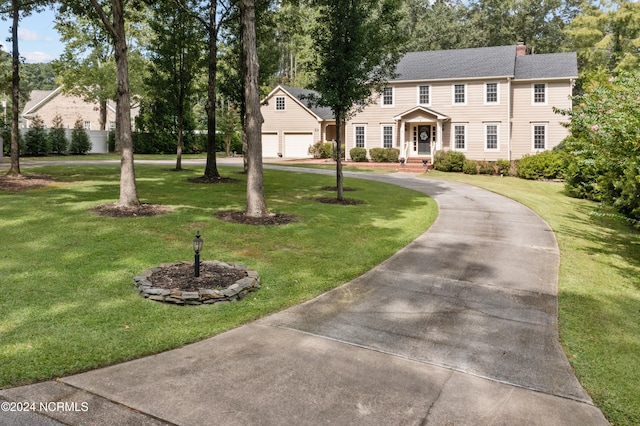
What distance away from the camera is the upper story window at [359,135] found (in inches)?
1363

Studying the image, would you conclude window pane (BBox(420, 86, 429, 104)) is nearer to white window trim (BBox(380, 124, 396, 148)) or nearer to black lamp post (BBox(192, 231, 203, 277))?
white window trim (BBox(380, 124, 396, 148))

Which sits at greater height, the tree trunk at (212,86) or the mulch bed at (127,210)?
the tree trunk at (212,86)

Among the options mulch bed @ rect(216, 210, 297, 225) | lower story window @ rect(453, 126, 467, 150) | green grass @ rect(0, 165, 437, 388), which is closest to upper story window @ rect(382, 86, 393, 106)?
lower story window @ rect(453, 126, 467, 150)

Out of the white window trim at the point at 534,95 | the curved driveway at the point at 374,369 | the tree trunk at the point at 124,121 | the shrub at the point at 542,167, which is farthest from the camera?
the white window trim at the point at 534,95

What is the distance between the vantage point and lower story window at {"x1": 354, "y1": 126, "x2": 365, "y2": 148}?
34653mm

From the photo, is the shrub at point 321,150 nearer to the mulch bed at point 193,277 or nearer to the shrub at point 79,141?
the shrub at point 79,141

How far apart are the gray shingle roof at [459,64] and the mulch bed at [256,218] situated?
22.7 metres

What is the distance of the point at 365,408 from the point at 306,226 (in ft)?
25.4

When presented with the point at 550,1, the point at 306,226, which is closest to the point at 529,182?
the point at 306,226

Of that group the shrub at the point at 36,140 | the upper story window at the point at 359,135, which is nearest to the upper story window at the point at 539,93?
the upper story window at the point at 359,135

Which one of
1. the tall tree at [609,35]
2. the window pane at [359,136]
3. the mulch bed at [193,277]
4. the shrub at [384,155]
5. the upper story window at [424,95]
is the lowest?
the mulch bed at [193,277]

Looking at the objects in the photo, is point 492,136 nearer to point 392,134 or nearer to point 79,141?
point 392,134

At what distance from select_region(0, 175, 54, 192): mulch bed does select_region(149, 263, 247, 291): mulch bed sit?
1089cm

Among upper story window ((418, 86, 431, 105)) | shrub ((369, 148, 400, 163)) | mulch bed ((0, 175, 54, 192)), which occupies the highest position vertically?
upper story window ((418, 86, 431, 105))
